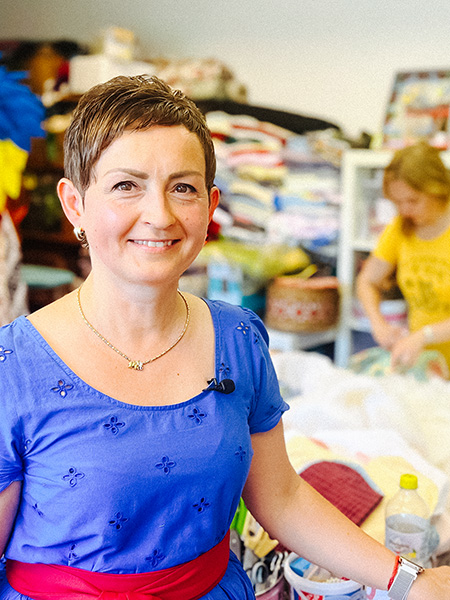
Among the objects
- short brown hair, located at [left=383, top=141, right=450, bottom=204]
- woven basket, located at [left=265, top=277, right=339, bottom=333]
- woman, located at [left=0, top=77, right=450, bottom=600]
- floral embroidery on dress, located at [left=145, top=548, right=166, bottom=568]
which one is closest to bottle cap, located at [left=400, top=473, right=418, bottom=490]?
woman, located at [left=0, top=77, right=450, bottom=600]

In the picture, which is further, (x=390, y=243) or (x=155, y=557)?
(x=390, y=243)

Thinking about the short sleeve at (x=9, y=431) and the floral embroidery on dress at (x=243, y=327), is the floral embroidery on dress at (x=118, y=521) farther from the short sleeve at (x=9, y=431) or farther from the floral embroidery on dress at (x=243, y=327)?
the floral embroidery on dress at (x=243, y=327)

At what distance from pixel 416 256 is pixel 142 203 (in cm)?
189

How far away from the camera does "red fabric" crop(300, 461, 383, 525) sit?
4.07 ft

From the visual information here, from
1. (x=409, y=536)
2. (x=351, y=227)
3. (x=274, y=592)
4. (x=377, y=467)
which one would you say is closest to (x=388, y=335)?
(x=351, y=227)

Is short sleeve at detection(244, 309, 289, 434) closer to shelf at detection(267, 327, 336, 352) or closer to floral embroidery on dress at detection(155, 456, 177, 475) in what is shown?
floral embroidery on dress at detection(155, 456, 177, 475)

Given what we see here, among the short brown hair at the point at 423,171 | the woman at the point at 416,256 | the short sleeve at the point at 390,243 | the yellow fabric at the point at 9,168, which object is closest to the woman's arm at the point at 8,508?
the yellow fabric at the point at 9,168

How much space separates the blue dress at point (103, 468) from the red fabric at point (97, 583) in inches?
0.4

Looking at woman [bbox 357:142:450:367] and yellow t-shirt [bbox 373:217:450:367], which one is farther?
yellow t-shirt [bbox 373:217:450:367]

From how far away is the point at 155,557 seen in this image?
0.80 metres

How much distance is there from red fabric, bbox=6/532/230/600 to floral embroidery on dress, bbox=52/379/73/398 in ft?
0.71

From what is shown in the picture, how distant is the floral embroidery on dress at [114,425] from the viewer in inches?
30.3

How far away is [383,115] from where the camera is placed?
3096 millimetres

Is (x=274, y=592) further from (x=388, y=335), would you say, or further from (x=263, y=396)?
(x=388, y=335)
